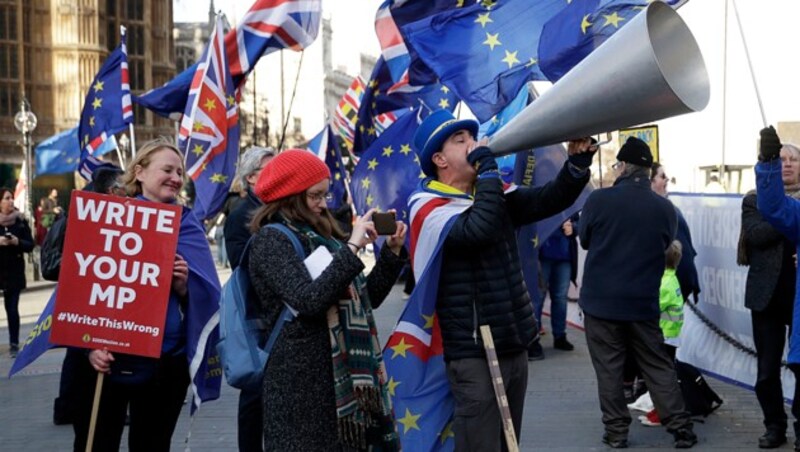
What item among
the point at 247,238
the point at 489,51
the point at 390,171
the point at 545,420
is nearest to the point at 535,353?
the point at 390,171

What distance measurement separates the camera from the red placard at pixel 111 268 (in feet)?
17.1

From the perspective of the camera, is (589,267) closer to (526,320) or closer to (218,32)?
(526,320)

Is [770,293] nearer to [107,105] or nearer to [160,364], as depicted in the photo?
[160,364]

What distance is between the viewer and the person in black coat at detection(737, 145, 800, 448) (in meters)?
7.36

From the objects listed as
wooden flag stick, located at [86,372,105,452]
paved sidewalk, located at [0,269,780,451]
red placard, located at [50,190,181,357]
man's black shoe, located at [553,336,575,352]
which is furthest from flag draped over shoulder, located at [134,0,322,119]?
wooden flag stick, located at [86,372,105,452]

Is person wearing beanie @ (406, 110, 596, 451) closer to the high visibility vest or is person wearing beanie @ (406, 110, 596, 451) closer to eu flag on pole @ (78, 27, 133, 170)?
the high visibility vest

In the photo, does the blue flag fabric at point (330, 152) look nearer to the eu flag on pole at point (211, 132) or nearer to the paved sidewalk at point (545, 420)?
the eu flag on pole at point (211, 132)

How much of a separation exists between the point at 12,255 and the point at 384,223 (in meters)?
10.8

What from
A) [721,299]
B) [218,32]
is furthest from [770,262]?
[218,32]

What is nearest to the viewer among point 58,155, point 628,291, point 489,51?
point 628,291

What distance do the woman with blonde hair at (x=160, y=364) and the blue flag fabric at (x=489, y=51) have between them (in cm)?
369

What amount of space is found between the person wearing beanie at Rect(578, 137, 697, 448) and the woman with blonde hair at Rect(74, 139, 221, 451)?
3053 millimetres

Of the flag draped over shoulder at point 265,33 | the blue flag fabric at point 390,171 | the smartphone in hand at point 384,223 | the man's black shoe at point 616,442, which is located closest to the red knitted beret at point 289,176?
the smartphone in hand at point 384,223

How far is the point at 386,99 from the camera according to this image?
15.5 meters
